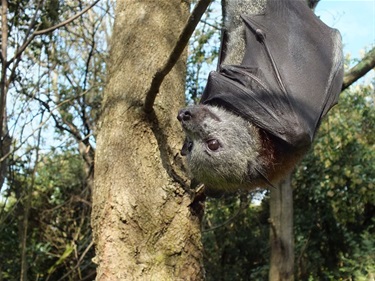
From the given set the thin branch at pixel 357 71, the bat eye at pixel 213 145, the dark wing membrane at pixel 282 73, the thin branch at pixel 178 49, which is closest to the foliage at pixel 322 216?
the thin branch at pixel 357 71

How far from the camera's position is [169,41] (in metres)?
3.51

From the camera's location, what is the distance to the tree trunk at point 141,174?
10.1 ft

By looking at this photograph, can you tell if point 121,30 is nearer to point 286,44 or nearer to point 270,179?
point 286,44

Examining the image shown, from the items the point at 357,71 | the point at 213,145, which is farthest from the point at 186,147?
the point at 357,71

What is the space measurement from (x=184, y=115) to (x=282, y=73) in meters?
0.70

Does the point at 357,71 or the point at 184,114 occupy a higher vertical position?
the point at 357,71

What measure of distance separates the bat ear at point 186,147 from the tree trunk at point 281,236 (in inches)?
168

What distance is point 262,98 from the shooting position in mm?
3281

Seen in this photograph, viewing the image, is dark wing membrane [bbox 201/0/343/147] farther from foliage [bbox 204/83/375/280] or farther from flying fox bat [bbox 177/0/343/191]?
foliage [bbox 204/83/375/280]

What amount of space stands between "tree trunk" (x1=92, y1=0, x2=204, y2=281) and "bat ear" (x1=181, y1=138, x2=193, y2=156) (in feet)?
0.15

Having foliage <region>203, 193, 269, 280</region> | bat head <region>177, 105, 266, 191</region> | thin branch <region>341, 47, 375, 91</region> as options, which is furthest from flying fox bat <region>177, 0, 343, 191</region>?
foliage <region>203, 193, 269, 280</region>

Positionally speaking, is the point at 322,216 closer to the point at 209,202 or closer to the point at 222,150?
the point at 209,202

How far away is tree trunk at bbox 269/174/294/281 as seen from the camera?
7.47 m

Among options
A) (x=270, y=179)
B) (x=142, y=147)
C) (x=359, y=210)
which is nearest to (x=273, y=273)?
(x=359, y=210)
